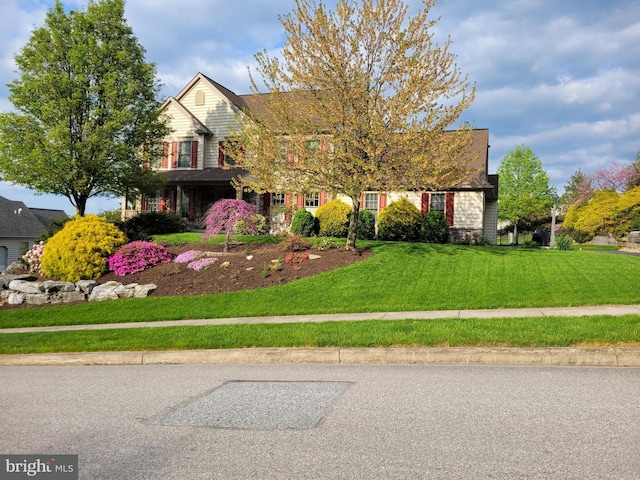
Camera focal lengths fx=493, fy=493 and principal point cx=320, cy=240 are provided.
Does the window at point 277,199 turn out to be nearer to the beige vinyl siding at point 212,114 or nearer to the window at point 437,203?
the beige vinyl siding at point 212,114

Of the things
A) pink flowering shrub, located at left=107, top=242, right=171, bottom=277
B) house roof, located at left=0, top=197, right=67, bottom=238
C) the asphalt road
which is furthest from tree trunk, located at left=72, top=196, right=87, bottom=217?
house roof, located at left=0, top=197, right=67, bottom=238

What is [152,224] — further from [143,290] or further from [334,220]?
[143,290]

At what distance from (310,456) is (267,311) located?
28.2 feet

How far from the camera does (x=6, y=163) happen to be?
22.0m

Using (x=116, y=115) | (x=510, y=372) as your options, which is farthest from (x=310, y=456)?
(x=116, y=115)

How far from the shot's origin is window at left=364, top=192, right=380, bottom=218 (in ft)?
85.7

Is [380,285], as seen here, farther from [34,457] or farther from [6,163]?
[6,163]

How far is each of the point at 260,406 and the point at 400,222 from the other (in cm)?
1923

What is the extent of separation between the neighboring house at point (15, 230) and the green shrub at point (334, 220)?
35.0 meters

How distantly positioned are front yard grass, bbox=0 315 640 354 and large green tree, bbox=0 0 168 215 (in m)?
13.9

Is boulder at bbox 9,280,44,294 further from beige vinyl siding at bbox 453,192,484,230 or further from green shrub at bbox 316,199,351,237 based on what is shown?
beige vinyl siding at bbox 453,192,484,230

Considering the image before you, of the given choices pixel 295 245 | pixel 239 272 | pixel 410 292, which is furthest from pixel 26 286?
pixel 410 292

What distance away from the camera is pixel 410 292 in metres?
13.4

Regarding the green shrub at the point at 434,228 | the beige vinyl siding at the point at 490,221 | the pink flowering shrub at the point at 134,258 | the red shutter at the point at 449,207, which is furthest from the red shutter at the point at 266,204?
the beige vinyl siding at the point at 490,221
